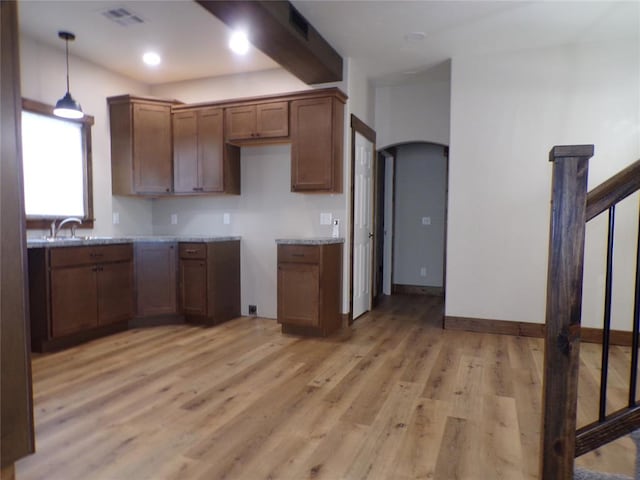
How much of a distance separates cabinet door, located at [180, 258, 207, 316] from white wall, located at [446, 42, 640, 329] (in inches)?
100

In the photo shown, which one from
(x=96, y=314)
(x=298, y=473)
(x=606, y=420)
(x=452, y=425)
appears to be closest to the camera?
(x=606, y=420)

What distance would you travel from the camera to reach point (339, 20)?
324 centimetres

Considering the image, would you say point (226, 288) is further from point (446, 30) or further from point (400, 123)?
point (446, 30)

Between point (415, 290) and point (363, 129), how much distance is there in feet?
9.49

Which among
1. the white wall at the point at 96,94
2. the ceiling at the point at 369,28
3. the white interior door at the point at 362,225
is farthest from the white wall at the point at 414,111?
the white wall at the point at 96,94

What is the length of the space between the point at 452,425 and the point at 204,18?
11.5 feet

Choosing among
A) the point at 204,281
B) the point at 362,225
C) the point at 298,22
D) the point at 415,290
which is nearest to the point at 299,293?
the point at 204,281

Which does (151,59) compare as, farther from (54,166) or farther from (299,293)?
(299,293)

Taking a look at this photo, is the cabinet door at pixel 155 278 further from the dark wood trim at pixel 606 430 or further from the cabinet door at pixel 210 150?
the dark wood trim at pixel 606 430

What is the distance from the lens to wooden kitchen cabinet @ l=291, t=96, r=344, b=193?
392 cm

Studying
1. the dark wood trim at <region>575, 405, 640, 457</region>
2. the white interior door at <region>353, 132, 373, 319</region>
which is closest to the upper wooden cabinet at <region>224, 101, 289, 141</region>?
the white interior door at <region>353, 132, 373, 319</region>

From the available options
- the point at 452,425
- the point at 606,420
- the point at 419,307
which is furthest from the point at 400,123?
the point at 606,420

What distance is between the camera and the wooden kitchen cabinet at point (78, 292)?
3.24m

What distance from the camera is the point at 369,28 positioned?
134 inches
